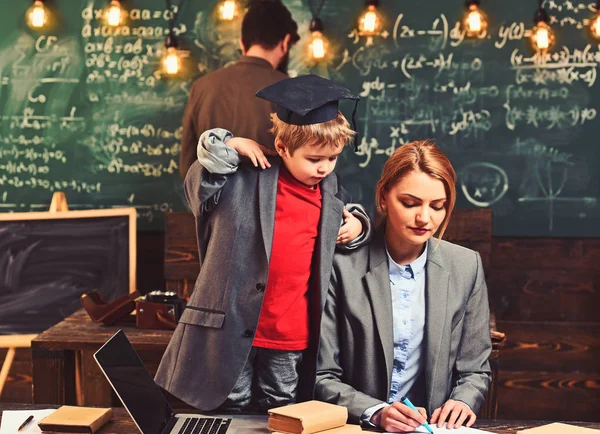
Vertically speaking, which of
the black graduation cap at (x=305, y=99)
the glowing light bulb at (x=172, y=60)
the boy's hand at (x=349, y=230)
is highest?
A: the glowing light bulb at (x=172, y=60)

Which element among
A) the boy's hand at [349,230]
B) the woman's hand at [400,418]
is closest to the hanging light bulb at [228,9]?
the boy's hand at [349,230]

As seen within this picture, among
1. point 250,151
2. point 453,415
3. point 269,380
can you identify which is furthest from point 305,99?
point 453,415

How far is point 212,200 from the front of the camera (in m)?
2.27

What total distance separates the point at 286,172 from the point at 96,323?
124 cm

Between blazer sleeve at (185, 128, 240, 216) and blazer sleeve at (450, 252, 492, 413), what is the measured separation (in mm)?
752

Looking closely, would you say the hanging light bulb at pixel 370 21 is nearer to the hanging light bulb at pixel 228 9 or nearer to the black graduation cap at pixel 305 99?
the hanging light bulb at pixel 228 9

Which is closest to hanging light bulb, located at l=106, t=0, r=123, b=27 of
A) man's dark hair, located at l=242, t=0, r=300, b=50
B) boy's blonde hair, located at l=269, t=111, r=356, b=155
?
man's dark hair, located at l=242, t=0, r=300, b=50

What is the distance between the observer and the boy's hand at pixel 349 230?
2.28m

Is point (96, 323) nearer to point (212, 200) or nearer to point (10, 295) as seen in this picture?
point (10, 295)

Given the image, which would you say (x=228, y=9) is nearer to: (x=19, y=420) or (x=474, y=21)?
(x=474, y=21)

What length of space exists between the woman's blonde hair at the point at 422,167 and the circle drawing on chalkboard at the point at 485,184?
7.52 ft

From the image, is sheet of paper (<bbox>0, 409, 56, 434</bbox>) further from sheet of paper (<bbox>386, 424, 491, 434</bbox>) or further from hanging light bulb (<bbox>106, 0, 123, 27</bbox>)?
hanging light bulb (<bbox>106, 0, 123, 27</bbox>)

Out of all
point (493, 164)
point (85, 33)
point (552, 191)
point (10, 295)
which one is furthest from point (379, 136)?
point (10, 295)

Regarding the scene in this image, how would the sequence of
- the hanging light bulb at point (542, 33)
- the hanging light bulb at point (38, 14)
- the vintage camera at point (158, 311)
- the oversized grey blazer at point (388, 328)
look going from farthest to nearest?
the hanging light bulb at point (38, 14) → the hanging light bulb at point (542, 33) → the vintage camera at point (158, 311) → the oversized grey blazer at point (388, 328)
